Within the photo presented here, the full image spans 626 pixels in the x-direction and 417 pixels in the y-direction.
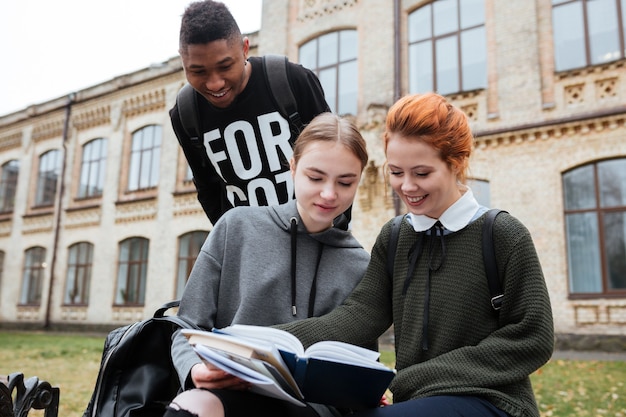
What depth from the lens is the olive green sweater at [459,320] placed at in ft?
5.51

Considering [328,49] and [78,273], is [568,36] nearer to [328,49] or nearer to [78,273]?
[328,49]

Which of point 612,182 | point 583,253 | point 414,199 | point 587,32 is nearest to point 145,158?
point 587,32

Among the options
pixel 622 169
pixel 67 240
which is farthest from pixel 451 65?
pixel 67 240

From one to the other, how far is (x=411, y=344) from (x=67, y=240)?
810 inches

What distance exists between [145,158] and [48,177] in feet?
18.6

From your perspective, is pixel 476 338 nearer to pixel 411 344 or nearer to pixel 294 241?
pixel 411 344

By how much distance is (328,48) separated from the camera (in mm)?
15078

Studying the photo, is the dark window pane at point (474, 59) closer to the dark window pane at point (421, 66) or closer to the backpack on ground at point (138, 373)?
the dark window pane at point (421, 66)

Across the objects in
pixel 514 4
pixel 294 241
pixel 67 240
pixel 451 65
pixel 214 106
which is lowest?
pixel 294 241

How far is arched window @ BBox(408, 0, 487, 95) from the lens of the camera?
1271 centimetres

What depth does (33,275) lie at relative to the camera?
835 inches

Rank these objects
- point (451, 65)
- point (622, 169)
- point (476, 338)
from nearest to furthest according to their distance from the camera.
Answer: point (476, 338) → point (622, 169) → point (451, 65)

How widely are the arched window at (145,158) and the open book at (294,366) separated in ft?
57.4

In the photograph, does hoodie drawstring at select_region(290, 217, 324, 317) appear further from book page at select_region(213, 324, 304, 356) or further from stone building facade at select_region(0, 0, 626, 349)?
stone building facade at select_region(0, 0, 626, 349)
